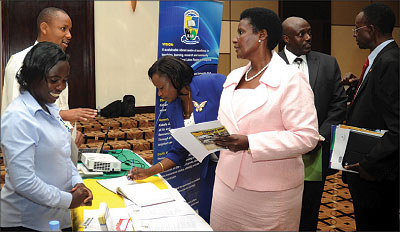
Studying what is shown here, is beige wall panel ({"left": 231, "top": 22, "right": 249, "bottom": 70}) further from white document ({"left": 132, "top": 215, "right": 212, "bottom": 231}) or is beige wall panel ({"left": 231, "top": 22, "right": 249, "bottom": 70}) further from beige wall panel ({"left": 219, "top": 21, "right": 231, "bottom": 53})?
white document ({"left": 132, "top": 215, "right": 212, "bottom": 231})

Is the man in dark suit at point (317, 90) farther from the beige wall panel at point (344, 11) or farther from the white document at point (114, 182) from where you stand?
the beige wall panel at point (344, 11)

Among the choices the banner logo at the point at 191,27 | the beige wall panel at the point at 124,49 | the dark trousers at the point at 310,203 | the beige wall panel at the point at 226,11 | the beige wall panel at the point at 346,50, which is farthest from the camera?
the beige wall panel at the point at 346,50

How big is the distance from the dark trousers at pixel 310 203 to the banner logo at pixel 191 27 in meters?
1.49

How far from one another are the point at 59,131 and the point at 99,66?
18.3ft

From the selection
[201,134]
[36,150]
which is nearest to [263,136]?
[201,134]

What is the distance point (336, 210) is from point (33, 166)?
3420 millimetres

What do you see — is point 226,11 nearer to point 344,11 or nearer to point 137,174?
point 344,11

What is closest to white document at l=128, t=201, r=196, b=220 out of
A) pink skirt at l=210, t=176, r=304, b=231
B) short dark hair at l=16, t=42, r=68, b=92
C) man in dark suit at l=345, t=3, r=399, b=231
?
pink skirt at l=210, t=176, r=304, b=231

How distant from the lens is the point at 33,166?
149 cm

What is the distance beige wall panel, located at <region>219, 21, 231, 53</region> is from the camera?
25.2ft

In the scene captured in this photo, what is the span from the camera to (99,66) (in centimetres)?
699

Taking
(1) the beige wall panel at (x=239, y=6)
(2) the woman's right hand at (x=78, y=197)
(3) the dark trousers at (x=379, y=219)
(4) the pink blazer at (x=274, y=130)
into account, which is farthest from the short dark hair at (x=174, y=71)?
A: (1) the beige wall panel at (x=239, y=6)

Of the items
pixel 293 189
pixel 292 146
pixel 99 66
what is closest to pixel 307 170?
pixel 293 189

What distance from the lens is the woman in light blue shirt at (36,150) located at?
1456mm
